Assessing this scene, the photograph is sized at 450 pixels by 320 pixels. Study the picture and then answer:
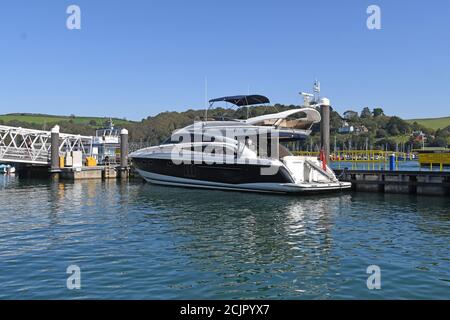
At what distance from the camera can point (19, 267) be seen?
31.4ft

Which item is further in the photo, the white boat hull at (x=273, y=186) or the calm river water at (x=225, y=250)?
the white boat hull at (x=273, y=186)

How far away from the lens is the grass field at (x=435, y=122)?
526 feet

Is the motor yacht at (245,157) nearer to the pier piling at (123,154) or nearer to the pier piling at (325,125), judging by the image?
the pier piling at (325,125)

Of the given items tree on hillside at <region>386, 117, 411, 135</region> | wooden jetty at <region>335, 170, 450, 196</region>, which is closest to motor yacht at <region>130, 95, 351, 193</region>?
wooden jetty at <region>335, 170, 450, 196</region>

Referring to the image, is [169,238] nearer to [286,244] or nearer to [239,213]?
[286,244]

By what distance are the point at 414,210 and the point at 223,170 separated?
38.1ft

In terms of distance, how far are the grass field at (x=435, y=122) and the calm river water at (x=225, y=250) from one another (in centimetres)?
15866

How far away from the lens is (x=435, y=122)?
16762cm

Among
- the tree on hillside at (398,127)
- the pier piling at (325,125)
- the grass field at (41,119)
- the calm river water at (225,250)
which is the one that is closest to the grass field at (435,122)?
the tree on hillside at (398,127)

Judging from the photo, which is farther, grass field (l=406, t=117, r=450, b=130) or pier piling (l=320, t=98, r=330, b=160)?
grass field (l=406, t=117, r=450, b=130)

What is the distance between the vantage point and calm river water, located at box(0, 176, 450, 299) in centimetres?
817

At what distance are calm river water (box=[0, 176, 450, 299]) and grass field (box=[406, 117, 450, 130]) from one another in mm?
158662

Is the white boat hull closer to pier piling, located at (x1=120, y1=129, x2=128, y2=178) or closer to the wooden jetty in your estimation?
the wooden jetty
